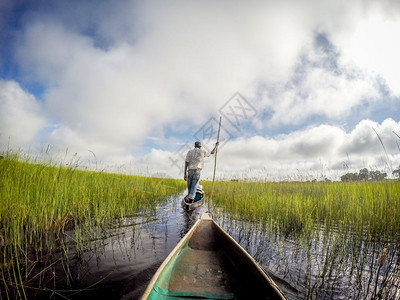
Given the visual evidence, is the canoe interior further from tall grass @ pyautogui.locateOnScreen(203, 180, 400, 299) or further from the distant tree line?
the distant tree line

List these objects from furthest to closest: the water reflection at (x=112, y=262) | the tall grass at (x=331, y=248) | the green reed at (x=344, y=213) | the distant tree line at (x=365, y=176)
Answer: the distant tree line at (x=365, y=176) → the green reed at (x=344, y=213) → the tall grass at (x=331, y=248) → the water reflection at (x=112, y=262)

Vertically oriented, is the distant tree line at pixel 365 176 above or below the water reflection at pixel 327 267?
above

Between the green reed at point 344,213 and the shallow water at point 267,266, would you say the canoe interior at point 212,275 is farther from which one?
the green reed at point 344,213

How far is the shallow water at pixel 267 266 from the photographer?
252 cm

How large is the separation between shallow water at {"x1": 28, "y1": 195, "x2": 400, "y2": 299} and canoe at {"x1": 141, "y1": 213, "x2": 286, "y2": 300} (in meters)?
0.50

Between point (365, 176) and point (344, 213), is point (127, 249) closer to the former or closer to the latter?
point (344, 213)

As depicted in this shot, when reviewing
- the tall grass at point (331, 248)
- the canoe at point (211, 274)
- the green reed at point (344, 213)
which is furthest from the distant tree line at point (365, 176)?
the canoe at point (211, 274)

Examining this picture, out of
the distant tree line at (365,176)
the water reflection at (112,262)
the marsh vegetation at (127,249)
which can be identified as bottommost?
the water reflection at (112,262)

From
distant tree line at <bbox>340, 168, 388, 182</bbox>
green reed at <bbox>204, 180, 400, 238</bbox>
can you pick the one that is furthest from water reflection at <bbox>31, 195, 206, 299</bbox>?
distant tree line at <bbox>340, 168, 388, 182</bbox>

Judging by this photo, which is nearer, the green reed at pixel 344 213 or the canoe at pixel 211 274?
the canoe at pixel 211 274

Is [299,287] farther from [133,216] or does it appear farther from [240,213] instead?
[133,216]

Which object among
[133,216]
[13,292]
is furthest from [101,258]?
[133,216]

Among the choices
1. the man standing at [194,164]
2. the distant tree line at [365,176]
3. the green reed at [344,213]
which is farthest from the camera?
the man standing at [194,164]

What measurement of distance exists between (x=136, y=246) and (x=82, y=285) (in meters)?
1.48
